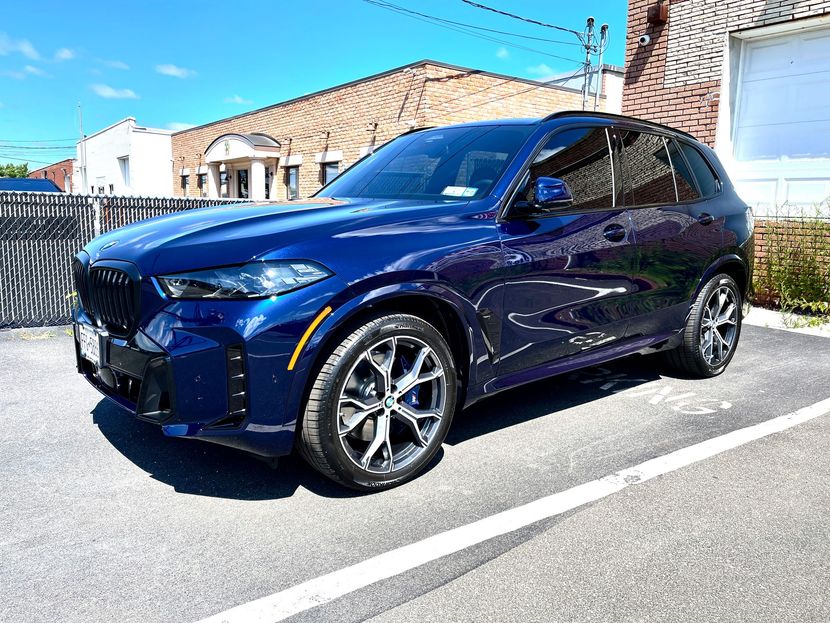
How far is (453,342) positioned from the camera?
3434 millimetres

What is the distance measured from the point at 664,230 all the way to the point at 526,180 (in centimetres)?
133

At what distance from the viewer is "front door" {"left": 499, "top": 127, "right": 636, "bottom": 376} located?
3.57 meters

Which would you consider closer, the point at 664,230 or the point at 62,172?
the point at 664,230

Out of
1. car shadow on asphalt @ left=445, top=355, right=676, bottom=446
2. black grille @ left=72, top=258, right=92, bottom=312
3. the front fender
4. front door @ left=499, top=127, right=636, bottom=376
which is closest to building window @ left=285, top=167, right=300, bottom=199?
car shadow on asphalt @ left=445, top=355, right=676, bottom=446

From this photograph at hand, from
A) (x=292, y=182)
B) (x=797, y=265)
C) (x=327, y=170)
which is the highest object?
(x=327, y=170)

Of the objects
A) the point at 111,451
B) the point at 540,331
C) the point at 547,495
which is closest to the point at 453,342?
the point at 540,331

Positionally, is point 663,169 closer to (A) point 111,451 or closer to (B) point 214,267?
(B) point 214,267

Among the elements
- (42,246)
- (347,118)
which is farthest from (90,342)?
(347,118)

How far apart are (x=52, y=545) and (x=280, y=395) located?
1.06 metres

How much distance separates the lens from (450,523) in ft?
9.51

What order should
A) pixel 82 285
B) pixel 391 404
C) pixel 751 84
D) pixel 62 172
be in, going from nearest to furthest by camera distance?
1. pixel 391 404
2. pixel 82 285
3. pixel 751 84
4. pixel 62 172

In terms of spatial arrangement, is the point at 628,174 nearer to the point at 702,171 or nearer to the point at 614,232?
the point at 614,232

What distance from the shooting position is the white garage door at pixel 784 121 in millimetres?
8453

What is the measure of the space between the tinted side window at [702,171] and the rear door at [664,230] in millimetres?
82
